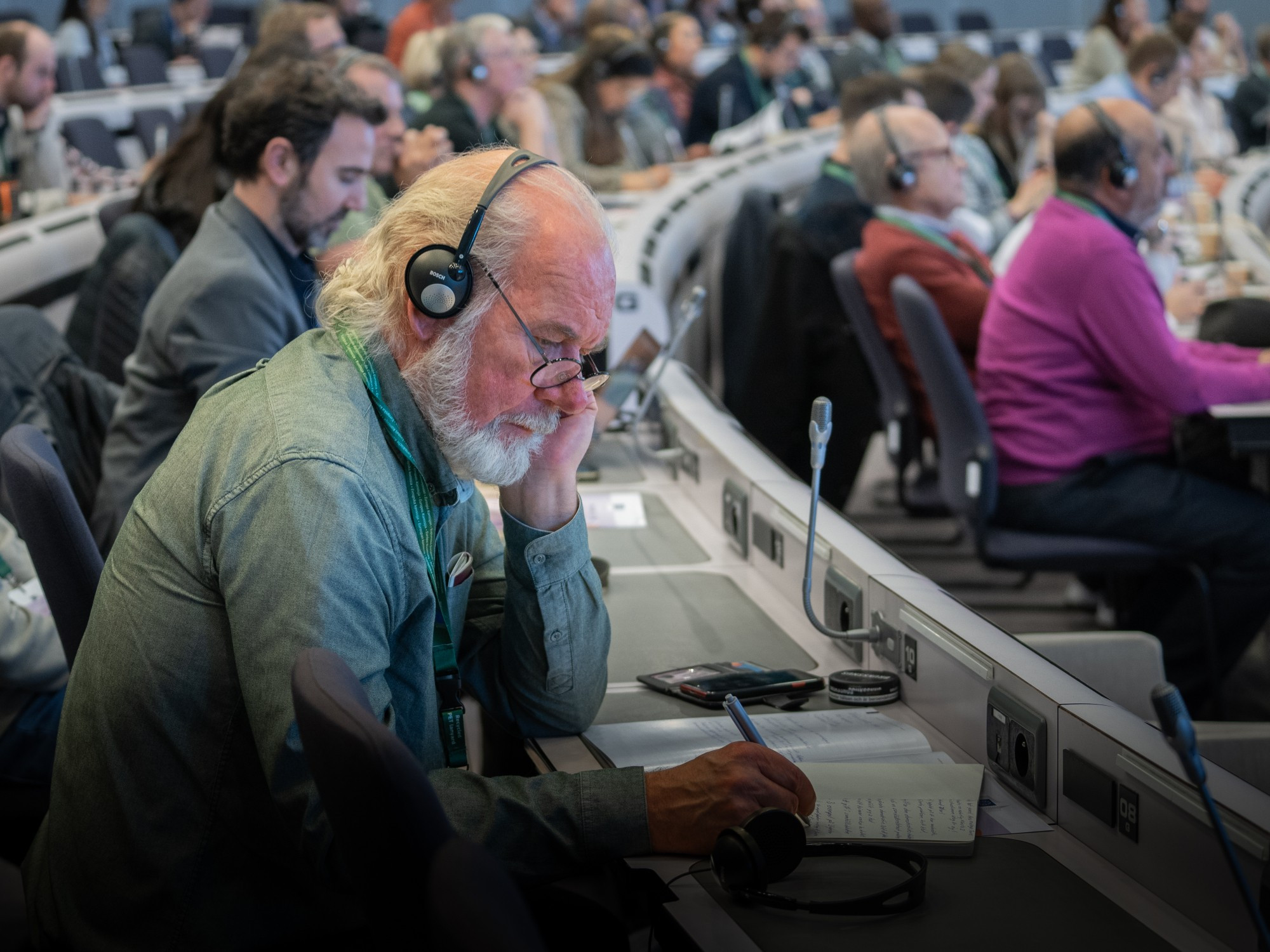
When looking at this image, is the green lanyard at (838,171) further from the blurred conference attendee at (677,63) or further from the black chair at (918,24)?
the black chair at (918,24)

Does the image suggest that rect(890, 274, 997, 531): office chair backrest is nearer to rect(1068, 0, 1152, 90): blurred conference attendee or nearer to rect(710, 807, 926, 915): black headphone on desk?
rect(710, 807, 926, 915): black headphone on desk

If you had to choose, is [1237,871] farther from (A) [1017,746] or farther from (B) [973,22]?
(B) [973,22]

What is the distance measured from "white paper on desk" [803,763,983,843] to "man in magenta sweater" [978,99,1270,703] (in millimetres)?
1624

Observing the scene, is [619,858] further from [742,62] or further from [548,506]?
[742,62]

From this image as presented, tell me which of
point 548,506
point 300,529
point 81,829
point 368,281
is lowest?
point 81,829

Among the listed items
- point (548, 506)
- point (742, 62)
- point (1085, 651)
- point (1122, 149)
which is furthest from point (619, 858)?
point (742, 62)

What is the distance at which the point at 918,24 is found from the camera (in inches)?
500

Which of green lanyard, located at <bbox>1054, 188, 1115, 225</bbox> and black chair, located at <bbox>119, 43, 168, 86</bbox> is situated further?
black chair, located at <bbox>119, 43, 168, 86</bbox>

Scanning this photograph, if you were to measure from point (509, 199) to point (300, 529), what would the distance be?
38 centimetres

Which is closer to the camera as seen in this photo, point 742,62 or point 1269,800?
point 1269,800

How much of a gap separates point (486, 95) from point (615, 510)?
2.68 m

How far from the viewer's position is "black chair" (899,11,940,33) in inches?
498

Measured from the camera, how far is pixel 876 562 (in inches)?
63.8

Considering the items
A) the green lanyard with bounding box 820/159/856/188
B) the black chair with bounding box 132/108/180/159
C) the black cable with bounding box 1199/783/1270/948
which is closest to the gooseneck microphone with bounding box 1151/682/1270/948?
the black cable with bounding box 1199/783/1270/948
